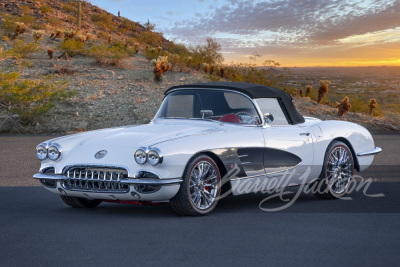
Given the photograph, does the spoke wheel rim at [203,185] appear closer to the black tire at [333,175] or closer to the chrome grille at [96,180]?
the chrome grille at [96,180]

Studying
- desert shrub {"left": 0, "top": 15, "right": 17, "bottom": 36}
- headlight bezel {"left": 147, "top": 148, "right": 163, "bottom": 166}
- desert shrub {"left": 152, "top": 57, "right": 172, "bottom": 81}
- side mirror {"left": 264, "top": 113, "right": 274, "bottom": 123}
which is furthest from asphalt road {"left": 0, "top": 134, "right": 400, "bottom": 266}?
desert shrub {"left": 0, "top": 15, "right": 17, "bottom": 36}

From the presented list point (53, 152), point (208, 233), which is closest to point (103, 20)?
point (53, 152)

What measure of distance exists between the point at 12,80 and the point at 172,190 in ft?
67.4

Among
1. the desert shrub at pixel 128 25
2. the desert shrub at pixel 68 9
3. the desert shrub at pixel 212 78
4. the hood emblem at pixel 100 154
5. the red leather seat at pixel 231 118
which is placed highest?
the desert shrub at pixel 68 9

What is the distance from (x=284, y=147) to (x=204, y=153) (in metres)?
1.53

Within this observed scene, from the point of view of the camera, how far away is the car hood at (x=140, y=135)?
7.55 metres

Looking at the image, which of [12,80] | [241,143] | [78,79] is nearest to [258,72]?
[78,79]

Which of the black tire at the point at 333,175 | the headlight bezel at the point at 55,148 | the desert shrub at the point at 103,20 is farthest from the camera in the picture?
the desert shrub at the point at 103,20

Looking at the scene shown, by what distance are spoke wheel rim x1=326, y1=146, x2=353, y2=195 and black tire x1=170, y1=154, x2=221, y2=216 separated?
7.51ft

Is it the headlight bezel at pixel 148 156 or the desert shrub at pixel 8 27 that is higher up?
the desert shrub at pixel 8 27

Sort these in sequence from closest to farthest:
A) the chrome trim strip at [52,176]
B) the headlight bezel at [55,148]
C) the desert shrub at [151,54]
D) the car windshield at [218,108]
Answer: the chrome trim strip at [52,176]
the headlight bezel at [55,148]
the car windshield at [218,108]
the desert shrub at [151,54]

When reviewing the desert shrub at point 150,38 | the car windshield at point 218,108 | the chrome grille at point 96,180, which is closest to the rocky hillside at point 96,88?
the car windshield at point 218,108

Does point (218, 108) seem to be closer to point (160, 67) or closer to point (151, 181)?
point (151, 181)

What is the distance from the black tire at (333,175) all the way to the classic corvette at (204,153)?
0.05 ft
